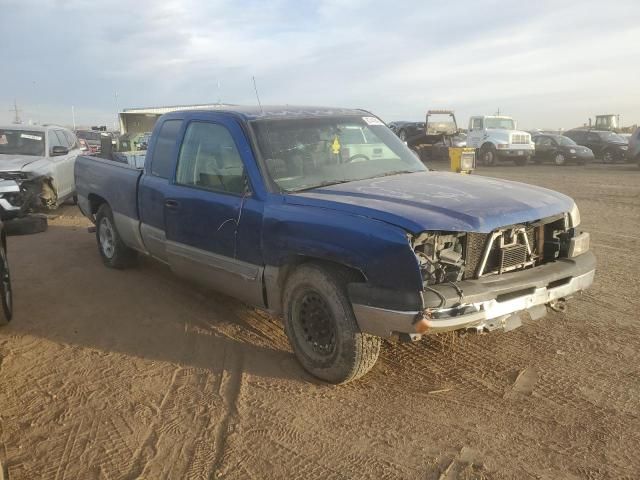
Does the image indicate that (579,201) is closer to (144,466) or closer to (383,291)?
(383,291)

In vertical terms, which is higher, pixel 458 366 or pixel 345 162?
pixel 345 162

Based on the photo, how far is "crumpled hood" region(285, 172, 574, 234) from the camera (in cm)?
334

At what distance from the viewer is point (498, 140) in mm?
24359

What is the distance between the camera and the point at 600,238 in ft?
27.4

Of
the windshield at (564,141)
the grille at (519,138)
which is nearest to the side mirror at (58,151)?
the grille at (519,138)

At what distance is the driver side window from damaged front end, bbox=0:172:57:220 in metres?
5.86

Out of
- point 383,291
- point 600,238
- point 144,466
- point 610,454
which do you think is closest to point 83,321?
point 144,466

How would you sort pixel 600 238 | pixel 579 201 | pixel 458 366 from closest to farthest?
pixel 458 366 → pixel 600 238 → pixel 579 201

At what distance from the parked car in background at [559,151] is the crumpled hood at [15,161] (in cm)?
2164

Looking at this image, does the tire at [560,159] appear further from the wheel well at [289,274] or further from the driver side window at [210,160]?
the wheel well at [289,274]

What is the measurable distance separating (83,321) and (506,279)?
146 inches

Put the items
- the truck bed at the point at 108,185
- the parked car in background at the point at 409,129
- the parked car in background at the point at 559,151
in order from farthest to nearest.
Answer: the parked car in background at the point at 409,129 → the parked car in background at the point at 559,151 → the truck bed at the point at 108,185

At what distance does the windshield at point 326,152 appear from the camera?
169 inches

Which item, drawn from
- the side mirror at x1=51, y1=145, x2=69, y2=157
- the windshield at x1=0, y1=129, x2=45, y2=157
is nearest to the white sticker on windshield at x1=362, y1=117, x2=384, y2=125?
the side mirror at x1=51, y1=145, x2=69, y2=157
